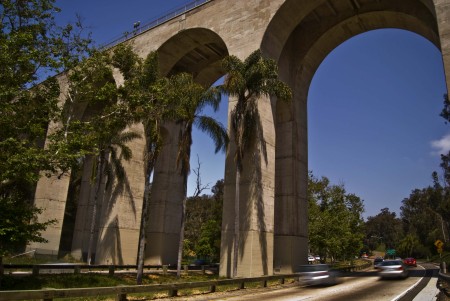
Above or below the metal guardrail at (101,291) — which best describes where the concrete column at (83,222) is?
above

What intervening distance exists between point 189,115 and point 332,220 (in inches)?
1102

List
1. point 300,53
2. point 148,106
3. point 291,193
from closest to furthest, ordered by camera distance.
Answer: point 148,106 < point 291,193 < point 300,53

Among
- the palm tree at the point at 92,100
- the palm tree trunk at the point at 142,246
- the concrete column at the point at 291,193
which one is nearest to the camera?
the palm tree at the point at 92,100

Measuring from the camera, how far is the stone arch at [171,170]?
106ft

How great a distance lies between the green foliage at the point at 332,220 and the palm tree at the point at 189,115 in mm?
23525

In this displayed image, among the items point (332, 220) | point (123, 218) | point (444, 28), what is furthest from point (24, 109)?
point (332, 220)

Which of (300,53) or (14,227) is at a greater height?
(300,53)

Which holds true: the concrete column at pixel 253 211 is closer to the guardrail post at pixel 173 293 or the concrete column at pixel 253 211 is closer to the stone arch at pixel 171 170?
the guardrail post at pixel 173 293

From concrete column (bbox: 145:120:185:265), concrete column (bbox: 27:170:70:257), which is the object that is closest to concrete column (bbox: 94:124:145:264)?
concrete column (bbox: 145:120:185:265)

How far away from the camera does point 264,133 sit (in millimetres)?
24359

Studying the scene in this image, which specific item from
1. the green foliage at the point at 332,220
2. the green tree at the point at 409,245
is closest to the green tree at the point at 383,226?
the green tree at the point at 409,245

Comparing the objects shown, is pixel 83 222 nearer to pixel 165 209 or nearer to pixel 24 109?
pixel 165 209

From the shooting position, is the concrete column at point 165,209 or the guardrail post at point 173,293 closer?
the guardrail post at point 173,293

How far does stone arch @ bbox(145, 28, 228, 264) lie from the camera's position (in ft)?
106
